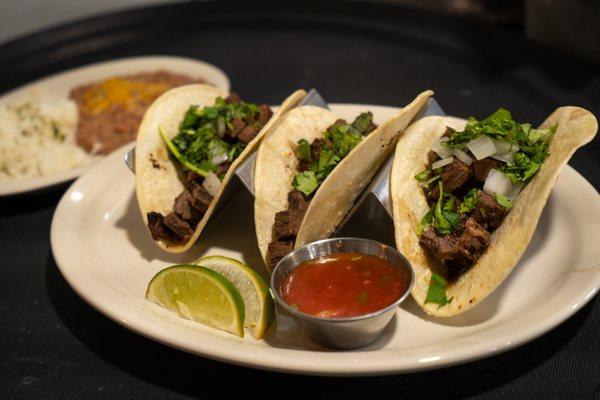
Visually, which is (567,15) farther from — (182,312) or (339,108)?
(182,312)

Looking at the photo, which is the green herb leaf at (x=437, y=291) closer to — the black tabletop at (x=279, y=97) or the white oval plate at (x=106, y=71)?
the black tabletop at (x=279, y=97)

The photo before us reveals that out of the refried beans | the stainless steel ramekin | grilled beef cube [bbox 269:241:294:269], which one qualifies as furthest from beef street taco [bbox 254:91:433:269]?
the refried beans

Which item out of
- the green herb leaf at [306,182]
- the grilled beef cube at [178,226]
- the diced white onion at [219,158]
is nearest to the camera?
the green herb leaf at [306,182]

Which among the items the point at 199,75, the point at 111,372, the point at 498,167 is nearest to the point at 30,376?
the point at 111,372

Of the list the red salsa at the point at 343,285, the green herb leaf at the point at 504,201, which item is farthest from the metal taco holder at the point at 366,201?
the green herb leaf at the point at 504,201

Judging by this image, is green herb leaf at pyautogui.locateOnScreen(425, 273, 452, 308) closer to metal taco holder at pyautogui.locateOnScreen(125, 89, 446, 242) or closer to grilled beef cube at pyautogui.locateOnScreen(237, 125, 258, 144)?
metal taco holder at pyautogui.locateOnScreen(125, 89, 446, 242)
